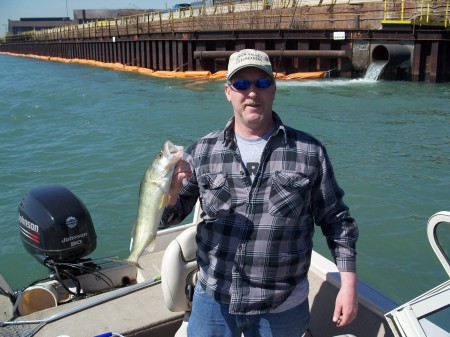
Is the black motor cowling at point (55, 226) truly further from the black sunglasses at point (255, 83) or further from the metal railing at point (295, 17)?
the metal railing at point (295, 17)

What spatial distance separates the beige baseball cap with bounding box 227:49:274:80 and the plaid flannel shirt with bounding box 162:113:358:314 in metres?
0.29

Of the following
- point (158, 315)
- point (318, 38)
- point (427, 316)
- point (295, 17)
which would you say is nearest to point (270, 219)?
point (427, 316)

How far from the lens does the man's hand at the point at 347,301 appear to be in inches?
96.2

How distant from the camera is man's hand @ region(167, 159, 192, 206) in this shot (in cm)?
265

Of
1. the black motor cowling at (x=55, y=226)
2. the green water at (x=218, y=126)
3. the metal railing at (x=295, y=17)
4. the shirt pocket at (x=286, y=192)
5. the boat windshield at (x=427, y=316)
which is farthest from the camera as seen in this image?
the metal railing at (x=295, y=17)

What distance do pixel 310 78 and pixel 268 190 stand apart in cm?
2310

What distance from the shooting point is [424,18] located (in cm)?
2239

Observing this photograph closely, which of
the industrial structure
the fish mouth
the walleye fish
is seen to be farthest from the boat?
the industrial structure

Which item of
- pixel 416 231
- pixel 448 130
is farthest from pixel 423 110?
pixel 416 231

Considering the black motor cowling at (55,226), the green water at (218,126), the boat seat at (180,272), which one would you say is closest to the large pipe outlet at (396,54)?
the green water at (218,126)

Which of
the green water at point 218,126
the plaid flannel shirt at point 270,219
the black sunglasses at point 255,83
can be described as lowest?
the green water at point 218,126

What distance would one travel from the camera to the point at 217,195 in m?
2.48

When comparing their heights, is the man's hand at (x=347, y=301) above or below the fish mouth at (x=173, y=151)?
below

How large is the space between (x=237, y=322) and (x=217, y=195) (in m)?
0.63
